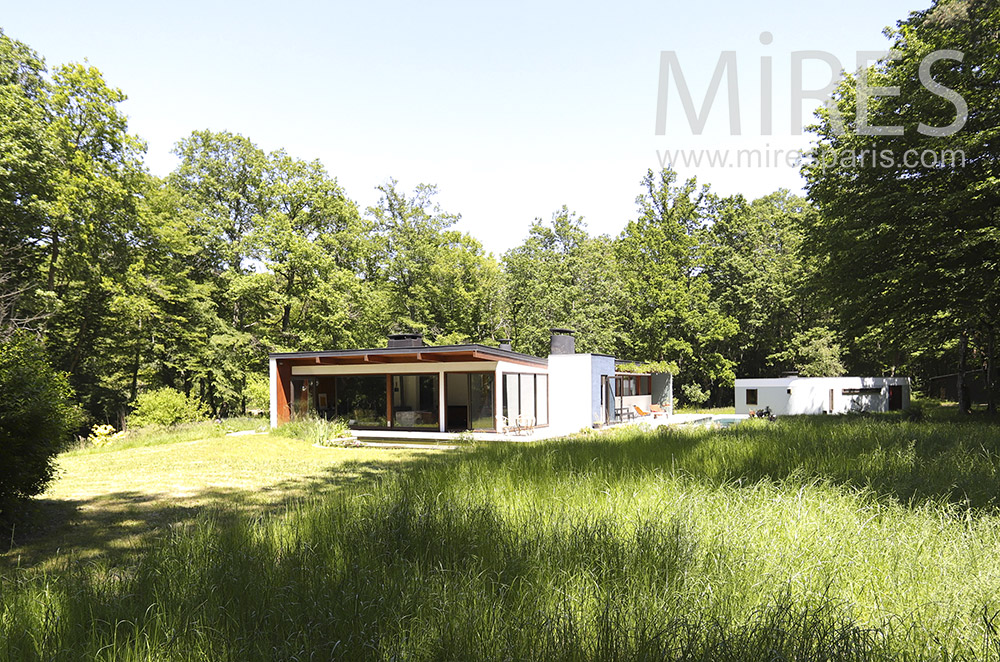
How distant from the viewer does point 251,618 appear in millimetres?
3094

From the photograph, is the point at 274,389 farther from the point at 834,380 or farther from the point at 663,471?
the point at 834,380

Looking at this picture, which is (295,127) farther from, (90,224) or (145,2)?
(90,224)

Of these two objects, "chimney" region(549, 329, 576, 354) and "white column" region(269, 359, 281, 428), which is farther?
"chimney" region(549, 329, 576, 354)

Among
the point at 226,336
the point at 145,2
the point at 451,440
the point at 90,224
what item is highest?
the point at 145,2

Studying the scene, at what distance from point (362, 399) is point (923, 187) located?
20340mm

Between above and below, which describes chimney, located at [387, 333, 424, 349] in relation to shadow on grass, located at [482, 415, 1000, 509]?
above

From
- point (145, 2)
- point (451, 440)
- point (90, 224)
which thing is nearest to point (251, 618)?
point (145, 2)

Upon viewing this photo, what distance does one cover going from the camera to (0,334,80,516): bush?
6.37 m

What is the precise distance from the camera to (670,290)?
3778 cm

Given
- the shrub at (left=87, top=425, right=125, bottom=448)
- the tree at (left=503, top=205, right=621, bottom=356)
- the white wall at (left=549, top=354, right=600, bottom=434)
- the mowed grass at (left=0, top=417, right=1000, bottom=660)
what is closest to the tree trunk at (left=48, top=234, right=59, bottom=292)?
the shrub at (left=87, top=425, right=125, bottom=448)

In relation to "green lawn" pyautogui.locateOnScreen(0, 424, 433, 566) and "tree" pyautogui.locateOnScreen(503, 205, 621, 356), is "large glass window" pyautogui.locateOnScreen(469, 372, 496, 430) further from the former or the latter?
"tree" pyautogui.locateOnScreen(503, 205, 621, 356)

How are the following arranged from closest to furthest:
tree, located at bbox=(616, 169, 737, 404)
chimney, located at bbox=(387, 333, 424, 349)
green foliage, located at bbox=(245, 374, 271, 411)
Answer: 1. chimney, located at bbox=(387, 333, 424, 349)
2. green foliage, located at bbox=(245, 374, 271, 411)
3. tree, located at bbox=(616, 169, 737, 404)

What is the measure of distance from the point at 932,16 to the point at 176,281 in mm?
30158

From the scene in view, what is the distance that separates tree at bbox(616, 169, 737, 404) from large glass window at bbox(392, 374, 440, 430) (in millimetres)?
19499
